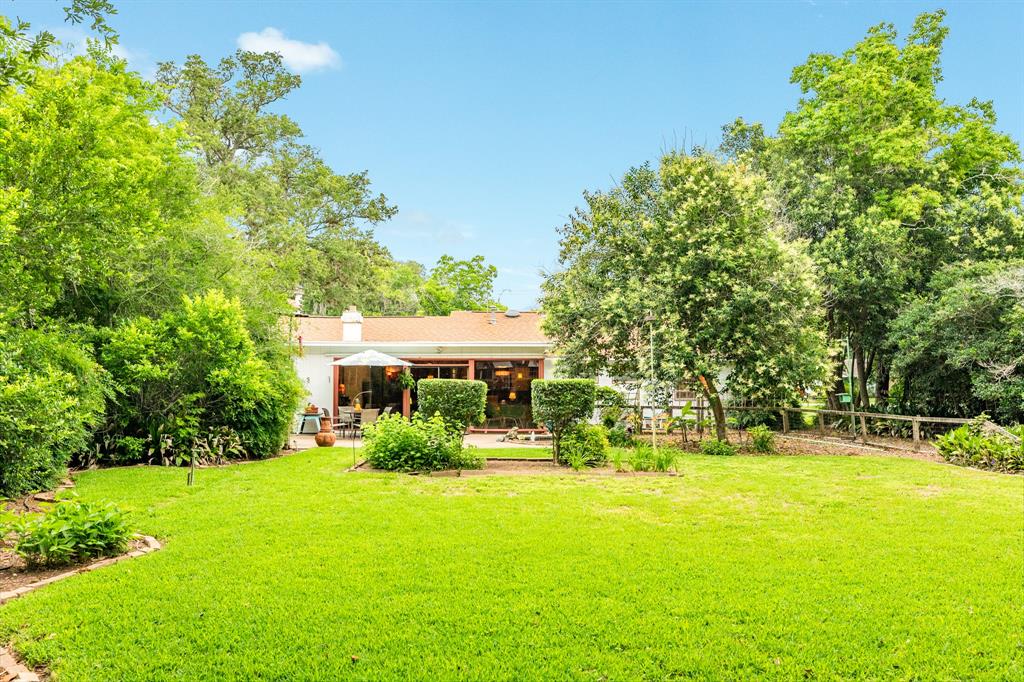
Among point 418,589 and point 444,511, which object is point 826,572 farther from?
point 444,511

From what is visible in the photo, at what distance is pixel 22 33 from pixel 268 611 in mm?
4496

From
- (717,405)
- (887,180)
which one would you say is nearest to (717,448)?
(717,405)


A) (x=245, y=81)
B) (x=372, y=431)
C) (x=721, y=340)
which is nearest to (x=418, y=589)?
(x=372, y=431)

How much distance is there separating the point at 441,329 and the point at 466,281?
21896 millimetres

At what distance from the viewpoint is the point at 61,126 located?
859 cm

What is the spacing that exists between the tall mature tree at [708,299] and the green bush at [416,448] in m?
5.30

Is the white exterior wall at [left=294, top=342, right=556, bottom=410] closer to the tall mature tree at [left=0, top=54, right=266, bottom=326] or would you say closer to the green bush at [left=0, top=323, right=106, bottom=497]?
the tall mature tree at [left=0, top=54, right=266, bottom=326]

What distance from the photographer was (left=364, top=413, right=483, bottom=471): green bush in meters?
9.54

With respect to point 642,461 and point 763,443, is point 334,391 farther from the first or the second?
point 763,443

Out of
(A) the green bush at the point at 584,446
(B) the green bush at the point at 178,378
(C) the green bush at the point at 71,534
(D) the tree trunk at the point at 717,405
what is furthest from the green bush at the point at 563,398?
(C) the green bush at the point at 71,534

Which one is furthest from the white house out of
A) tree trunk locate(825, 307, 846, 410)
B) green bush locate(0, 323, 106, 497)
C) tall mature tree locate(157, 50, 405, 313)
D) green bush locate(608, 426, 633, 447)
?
green bush locate(0, 323, 106, 497)

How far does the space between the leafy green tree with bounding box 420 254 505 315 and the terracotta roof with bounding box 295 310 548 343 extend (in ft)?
62.9

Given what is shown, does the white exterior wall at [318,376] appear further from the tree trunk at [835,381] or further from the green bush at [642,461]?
the tree trunk at [835,381]

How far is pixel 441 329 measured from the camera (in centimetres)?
1992
